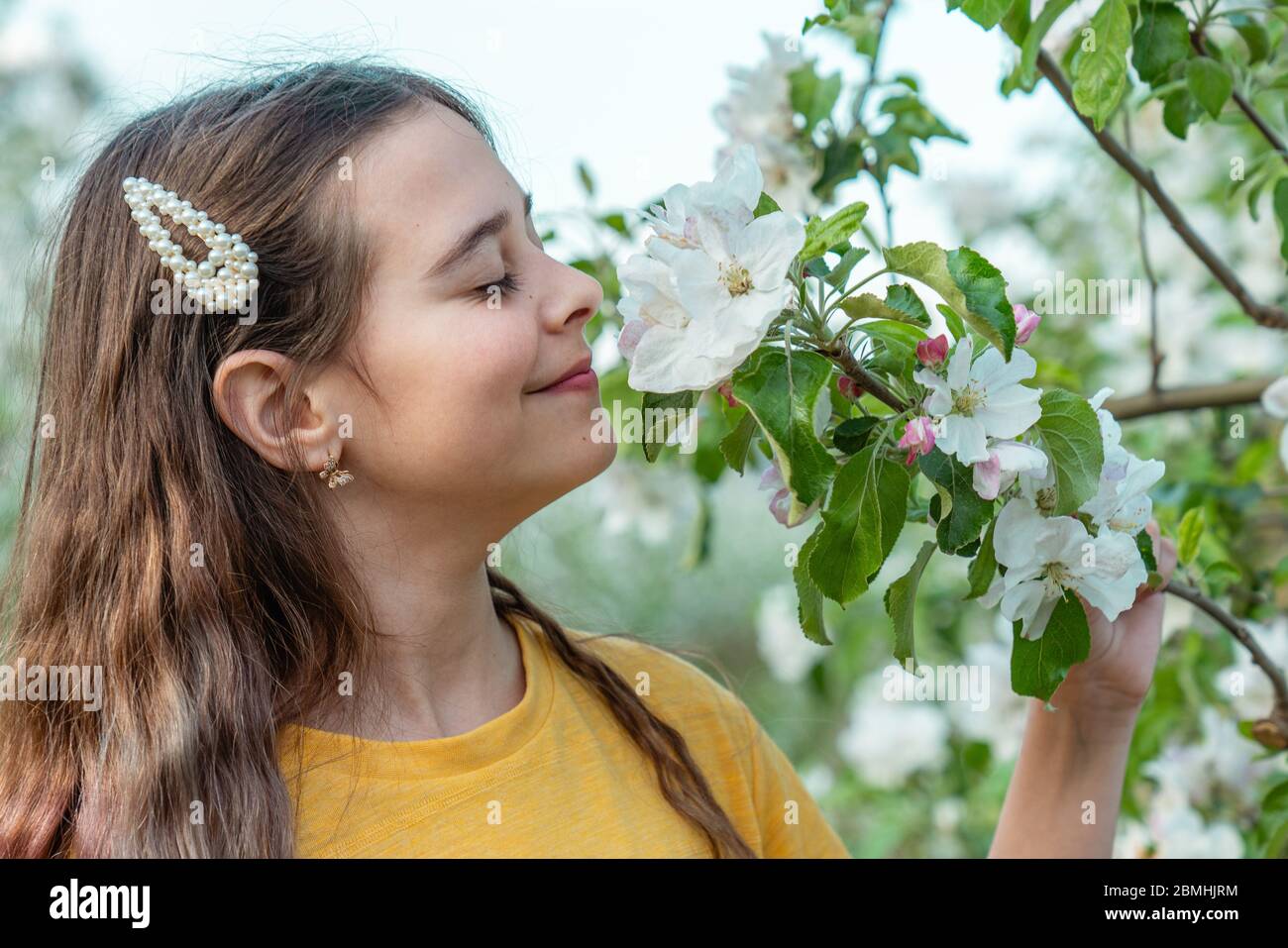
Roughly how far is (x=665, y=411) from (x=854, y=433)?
12cm

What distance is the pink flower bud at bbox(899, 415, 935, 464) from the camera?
74 cm

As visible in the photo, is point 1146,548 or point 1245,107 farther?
point 1245,107

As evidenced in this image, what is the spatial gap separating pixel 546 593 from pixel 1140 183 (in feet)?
2.58

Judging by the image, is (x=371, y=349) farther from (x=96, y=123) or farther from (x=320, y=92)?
(x=96, y=123)

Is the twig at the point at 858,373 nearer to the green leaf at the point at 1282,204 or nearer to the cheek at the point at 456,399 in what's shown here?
the cheek at the point at 456,399

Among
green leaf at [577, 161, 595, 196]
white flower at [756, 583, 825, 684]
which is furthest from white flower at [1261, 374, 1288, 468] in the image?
white flower at [756, 583, 825, 684]

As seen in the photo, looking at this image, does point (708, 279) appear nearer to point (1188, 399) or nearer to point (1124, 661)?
point (1124, 661)

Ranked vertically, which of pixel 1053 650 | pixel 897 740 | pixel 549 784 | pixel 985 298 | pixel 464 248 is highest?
pixel 464 248

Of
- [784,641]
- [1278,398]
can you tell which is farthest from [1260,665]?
[784,641]

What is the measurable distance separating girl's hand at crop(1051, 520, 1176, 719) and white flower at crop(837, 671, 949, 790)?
4.45 ft

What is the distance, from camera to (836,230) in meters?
0.75

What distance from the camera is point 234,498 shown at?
1.05m

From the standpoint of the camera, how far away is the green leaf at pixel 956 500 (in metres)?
0.79

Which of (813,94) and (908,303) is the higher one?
(813,94)
